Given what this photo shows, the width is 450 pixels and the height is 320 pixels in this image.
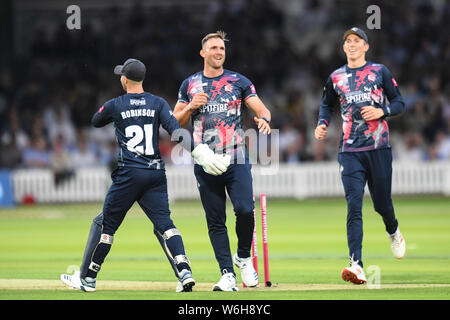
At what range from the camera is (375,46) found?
30172 millimetres

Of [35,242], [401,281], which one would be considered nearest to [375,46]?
[35,242]

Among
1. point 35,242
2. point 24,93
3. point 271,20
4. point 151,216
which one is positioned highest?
point 271,20

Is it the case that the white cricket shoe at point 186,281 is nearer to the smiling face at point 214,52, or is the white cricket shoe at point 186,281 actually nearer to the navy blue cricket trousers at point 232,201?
the navy blue cricket trousers at point 232,201

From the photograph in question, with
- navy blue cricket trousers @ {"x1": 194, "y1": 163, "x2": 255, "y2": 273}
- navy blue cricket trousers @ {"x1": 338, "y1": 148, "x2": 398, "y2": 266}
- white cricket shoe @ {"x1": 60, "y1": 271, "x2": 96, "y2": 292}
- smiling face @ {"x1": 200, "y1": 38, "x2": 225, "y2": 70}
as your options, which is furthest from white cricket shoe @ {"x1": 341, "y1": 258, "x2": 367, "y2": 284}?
white cricket shoe @ {"x1": 60, "y1": 271, "x2": 96, "y2": 292}

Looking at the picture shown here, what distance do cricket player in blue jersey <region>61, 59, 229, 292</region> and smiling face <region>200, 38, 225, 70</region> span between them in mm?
708

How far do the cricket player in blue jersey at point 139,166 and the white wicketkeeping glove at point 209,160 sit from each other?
0.06 meters

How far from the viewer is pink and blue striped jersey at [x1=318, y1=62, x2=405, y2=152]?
1084cm

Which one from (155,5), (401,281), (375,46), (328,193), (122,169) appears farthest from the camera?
(155,5)

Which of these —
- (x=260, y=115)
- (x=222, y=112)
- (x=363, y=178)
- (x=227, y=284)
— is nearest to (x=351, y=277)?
(x=363, y=178)

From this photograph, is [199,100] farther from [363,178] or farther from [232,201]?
[363,178]

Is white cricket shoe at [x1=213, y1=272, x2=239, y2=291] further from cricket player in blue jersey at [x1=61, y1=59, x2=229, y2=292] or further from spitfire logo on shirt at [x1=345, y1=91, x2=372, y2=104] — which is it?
spitfire logo on shirt at [x1=345, y1=91, x2=372, y2=104]

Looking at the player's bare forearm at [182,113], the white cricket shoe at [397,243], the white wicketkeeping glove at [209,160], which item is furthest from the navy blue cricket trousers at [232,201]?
the white cricket shoe at [397,243]
